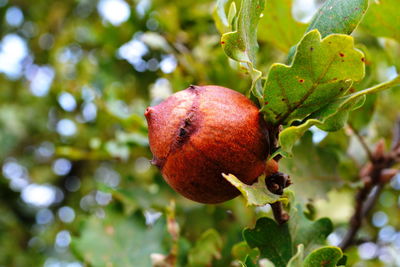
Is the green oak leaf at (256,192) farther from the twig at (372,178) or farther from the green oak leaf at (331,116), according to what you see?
the twig at (372,178)

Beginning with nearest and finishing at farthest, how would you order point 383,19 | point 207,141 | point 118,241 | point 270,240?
point 207,141
point 270,240
point 383,19
point 118,241

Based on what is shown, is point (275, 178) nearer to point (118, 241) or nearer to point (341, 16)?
point (341, 16)

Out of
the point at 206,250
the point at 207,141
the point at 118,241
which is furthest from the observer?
the point at 118,241

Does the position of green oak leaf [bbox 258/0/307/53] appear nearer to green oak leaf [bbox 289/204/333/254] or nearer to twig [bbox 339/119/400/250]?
twig [bbox 339/119/400/250]

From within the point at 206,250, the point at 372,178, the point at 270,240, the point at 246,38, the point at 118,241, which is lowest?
the point at 118,241

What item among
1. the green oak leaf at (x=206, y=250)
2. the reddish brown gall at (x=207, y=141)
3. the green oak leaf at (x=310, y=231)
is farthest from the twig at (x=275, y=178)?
the green oak leaf at (x=206, y=250)

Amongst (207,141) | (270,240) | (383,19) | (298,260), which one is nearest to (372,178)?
(383,19)
